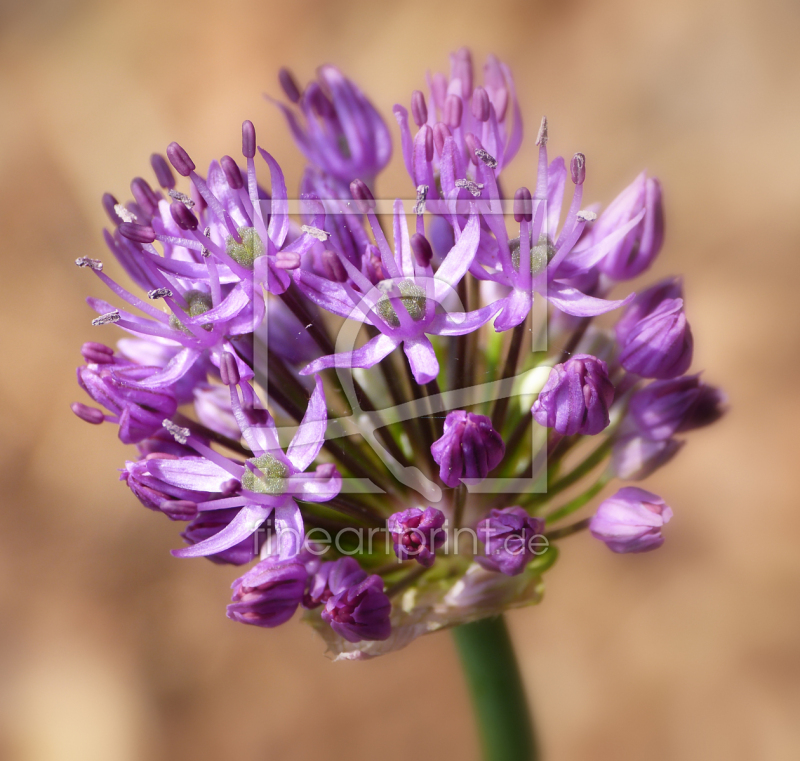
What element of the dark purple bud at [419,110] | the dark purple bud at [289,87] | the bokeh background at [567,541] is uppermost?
the dark purple bud at [289,87]

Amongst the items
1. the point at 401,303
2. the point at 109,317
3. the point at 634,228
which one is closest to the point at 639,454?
the point at 634,228

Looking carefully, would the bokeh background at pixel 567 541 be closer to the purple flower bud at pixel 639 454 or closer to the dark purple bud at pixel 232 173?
Answer: the purple flower bud at pixel 639 454

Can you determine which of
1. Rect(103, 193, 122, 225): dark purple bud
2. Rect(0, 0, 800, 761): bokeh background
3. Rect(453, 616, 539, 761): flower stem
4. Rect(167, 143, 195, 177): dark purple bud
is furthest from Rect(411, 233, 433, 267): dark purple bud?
Rect(0, 0, 800, 761): bokeh background

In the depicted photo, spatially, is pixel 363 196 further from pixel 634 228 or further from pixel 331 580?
pixel 331 580

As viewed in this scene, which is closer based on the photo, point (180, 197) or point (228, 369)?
point (228, 369)

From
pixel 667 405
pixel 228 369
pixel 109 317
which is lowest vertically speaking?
pixel 667 405

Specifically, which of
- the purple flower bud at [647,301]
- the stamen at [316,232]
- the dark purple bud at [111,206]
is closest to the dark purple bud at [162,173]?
the dark purple bud at [111,206]

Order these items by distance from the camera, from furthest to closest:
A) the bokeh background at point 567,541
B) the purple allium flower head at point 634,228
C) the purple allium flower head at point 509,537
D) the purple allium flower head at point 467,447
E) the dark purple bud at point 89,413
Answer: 1. the bokeh background at point 567,541
2. the purple allium flower head at point 634,228
3. the dark purple bud at point 89,413
4. the purple allium flower head at point 509,537
5. the purple allium flower head at point 467,447
